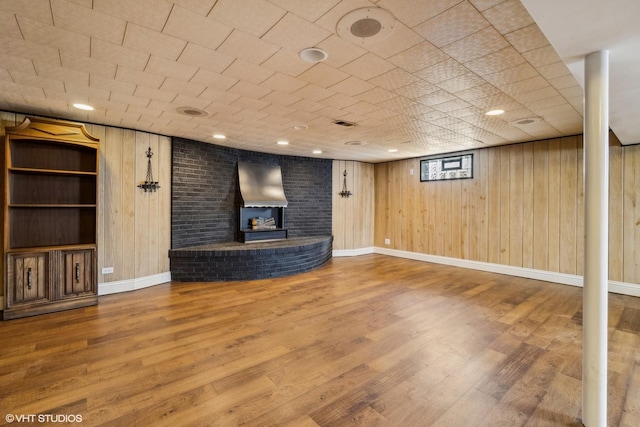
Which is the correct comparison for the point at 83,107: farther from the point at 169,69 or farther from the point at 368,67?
the point at 368,67

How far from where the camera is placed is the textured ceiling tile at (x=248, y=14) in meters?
1.57

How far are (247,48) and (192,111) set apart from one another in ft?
5.63

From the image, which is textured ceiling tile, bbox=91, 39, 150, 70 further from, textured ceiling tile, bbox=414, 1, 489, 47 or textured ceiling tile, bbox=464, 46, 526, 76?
textured ceiling tile, bbox=464, 46, 526, 76

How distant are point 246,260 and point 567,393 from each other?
4.13m

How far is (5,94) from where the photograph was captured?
2900mm

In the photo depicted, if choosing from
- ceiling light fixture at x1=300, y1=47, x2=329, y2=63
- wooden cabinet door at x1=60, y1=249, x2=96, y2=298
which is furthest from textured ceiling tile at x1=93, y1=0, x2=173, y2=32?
wooden cabinet door at x1=60, y1=249, x2=96, y2=298

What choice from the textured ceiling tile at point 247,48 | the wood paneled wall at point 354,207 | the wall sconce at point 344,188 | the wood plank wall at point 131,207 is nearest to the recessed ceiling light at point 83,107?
the wood plank wall at point 131,207

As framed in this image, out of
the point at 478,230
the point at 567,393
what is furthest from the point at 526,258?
the point at 567,393

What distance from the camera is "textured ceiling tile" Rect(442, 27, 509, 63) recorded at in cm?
184

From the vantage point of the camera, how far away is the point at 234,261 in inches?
189

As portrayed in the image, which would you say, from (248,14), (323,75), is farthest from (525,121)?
(248,14)

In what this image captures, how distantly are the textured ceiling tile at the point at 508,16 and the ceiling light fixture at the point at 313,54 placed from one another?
1.01 metres

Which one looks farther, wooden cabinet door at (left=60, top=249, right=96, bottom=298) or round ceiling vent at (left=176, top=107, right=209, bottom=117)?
wooden cabinet door at (left=60, top=249, right=96, bottom=298)

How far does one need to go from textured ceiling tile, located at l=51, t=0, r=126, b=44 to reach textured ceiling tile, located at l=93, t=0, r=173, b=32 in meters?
0.07
